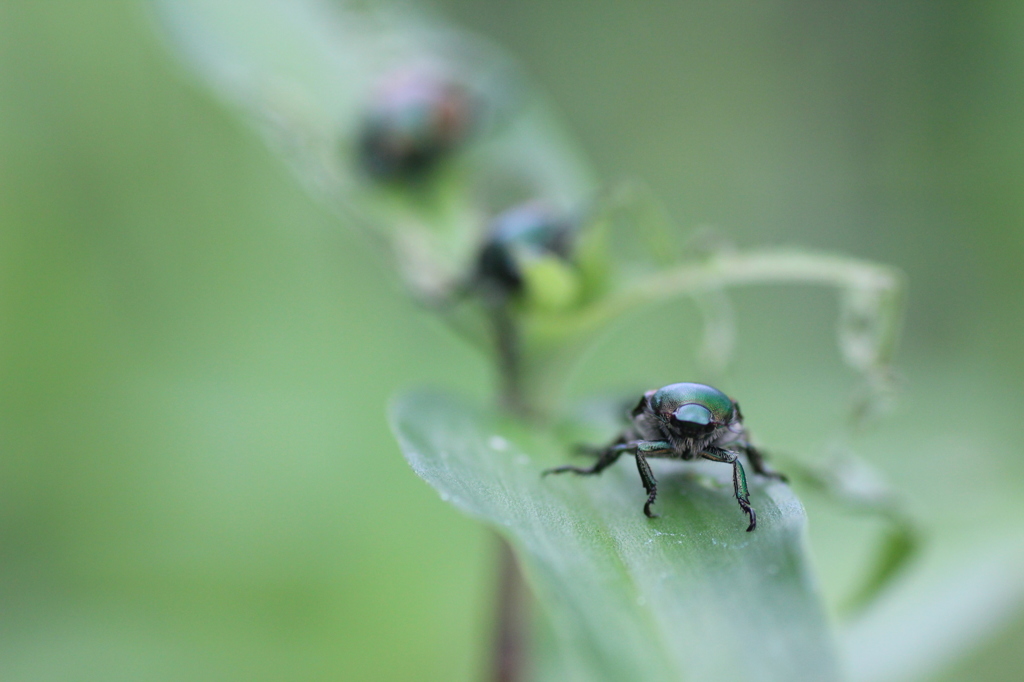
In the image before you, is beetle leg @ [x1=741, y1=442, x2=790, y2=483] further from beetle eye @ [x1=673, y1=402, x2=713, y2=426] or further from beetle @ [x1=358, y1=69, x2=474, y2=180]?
beetle @ [x1=358, y1=69, x2=474, y2=180]

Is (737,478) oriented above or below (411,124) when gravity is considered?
below

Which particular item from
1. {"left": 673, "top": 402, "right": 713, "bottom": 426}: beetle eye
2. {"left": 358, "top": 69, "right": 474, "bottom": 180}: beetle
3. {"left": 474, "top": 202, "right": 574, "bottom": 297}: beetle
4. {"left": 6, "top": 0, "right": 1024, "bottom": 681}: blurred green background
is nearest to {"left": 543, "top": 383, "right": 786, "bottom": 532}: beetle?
{"left": 673, "top": 402, "right": 713, "bottom": 426}: beetle eye

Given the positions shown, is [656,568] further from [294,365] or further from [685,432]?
[294,365]

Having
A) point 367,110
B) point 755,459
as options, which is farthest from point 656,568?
point 367,110

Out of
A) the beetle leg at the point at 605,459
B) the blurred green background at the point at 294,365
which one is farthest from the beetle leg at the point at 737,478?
the blurred green background at the point at 294,365

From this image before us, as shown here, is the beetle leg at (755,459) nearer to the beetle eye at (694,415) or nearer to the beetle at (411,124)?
the beetle eye at (694,415)

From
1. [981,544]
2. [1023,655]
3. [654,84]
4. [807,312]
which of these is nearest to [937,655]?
[981,544]

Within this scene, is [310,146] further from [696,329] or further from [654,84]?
[654,84]
